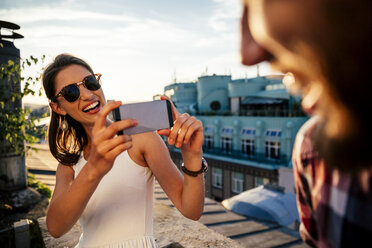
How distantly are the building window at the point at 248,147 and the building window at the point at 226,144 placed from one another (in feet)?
5.17

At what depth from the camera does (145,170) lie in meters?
1.82

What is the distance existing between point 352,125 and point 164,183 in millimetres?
1339

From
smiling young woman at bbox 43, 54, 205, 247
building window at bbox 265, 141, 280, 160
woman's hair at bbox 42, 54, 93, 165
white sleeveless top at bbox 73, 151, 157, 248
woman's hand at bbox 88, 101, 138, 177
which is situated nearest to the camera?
woman's hand at bbox 88, 101, 138, 177

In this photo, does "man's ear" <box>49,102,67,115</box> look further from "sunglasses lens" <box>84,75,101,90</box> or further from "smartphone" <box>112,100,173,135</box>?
"smartphone" <box>112,100,173,135</box>

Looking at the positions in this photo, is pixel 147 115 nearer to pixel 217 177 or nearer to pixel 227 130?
pixel 227 130

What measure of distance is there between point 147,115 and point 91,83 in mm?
840

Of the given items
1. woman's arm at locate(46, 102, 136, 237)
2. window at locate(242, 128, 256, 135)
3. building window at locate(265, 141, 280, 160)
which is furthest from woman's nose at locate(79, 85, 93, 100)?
window at locate(242, 128, 256, 135)

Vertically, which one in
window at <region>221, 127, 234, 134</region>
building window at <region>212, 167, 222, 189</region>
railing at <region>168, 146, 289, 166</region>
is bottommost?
building window at <region>212, 167, 222, 189</region>

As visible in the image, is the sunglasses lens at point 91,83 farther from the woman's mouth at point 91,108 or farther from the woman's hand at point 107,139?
the woman's hand at point 107,139

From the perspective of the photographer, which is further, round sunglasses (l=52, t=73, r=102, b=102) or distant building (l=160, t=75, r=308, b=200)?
distant building (l=160, t=75, r=308, b=200)

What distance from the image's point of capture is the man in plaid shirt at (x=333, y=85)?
0.54 meters

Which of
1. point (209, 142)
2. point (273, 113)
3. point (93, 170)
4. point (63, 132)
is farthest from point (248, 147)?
point (93, 170)

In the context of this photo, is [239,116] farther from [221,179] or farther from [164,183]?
[164,183]

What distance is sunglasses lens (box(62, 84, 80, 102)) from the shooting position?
1789mm
